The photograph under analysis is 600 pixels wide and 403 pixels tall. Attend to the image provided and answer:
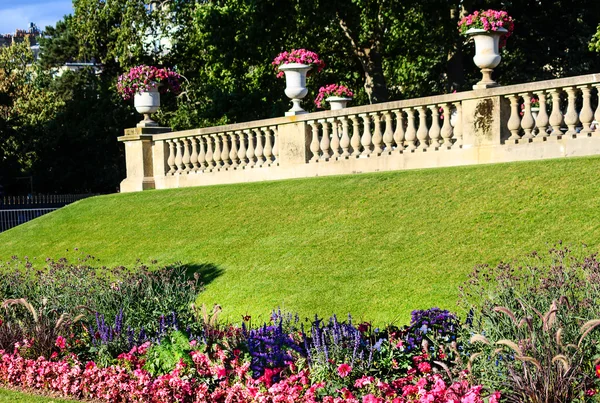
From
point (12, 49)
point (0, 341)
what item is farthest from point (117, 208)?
point (12, 49)

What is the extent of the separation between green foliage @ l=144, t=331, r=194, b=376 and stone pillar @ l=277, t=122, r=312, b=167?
10.0 m

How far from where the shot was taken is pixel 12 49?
2655 inches

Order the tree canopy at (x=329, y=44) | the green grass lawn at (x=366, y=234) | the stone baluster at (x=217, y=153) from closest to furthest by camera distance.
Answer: the green grass lawn at (x=366, y=234) → the stone baluster at (x=217, y=153) → the tree canopy at (x=329, y=44)

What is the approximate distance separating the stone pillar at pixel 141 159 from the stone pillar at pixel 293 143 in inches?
181

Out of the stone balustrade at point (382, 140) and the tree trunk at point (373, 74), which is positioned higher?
the tree trunk at point (373, 74)

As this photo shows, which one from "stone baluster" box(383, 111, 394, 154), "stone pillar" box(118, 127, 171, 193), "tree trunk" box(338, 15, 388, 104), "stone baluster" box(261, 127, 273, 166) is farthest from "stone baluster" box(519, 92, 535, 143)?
"tree trunk" box(338, 15, 388, 104)

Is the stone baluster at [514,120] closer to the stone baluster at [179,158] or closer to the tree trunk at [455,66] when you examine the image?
the stone baluster at [179,158]

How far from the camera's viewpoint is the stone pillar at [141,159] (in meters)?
21.8

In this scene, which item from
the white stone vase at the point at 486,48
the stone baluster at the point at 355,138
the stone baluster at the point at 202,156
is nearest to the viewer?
the white stone vase at the point at 486,48

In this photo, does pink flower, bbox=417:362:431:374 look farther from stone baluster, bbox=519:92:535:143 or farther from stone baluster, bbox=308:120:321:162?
stone baluster, bbox=308:120:321:162

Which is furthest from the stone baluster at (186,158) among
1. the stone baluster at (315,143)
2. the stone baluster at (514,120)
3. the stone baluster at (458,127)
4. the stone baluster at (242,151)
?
the stone baluster at (514,120)

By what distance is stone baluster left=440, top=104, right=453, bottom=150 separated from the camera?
1498cm

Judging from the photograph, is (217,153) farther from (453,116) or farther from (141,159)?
(453,116)

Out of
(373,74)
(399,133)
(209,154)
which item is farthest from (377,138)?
(373,74)
